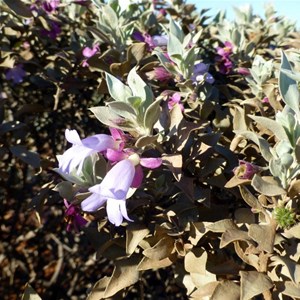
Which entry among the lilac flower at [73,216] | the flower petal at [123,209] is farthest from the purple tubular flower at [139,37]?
the flower petal at [123,209]

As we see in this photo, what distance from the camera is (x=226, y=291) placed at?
4.12 feet

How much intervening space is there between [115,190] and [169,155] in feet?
0.65

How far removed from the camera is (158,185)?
1381mm

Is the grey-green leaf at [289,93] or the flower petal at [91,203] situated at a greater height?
the grey-green leaf at [289,93]

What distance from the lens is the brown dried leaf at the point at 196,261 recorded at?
1.34m

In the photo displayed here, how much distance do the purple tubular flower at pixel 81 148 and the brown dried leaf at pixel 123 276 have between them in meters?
0.37

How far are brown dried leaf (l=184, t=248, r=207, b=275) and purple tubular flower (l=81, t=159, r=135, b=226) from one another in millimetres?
275

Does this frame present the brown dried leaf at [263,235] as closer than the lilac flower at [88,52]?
Yes

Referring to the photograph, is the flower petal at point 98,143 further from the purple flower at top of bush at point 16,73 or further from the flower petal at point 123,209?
the purple flower at top of bush at point 16,73

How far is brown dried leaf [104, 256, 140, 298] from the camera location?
54.2 inches

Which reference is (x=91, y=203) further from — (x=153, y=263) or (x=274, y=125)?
(x=274, y=125)

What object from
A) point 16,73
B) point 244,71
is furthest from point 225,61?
point 16,73

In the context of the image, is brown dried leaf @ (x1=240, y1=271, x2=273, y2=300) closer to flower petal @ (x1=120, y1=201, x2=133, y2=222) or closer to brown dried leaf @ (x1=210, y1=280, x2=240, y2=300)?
brown dried leaf @ (x1=210, y1=280, x2=240, y2=300)

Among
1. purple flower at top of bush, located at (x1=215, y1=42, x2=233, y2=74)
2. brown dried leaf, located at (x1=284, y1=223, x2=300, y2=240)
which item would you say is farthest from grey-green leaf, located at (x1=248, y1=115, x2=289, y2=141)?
purple flower at top of bush, located at (x1=215, y1=42, x2=233, y2=74)
